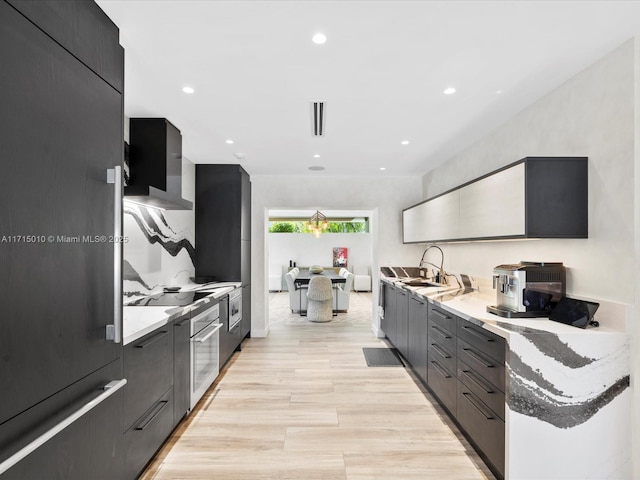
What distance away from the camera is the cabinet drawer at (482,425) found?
6.37 ft

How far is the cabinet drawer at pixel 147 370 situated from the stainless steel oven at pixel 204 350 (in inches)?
17.5

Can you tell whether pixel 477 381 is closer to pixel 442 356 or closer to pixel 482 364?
pixel 482 364

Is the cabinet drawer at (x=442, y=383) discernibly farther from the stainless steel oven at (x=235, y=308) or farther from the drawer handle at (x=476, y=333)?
the stainless steel oven at (x=235, y=308)

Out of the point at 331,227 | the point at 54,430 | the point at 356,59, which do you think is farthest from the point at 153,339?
the point at 331,227

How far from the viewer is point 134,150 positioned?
2.95 meters

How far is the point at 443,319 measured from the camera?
9.40 ft

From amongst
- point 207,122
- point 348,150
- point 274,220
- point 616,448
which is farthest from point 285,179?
point 274,220

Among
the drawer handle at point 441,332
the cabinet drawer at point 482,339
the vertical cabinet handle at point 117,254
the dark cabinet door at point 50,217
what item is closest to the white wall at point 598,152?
the cabinet drawer at point 482,339

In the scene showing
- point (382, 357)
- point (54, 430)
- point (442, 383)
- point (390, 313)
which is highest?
point (54, 430)

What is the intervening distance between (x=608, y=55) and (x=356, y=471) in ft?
9.46

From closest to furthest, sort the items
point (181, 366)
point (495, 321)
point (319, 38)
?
point (319, 38)
point (495, 321)
point (181, 366)

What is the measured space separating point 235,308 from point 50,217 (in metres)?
3.10

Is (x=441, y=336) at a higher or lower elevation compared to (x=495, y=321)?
lower

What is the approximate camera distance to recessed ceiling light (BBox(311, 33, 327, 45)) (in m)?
1.79
